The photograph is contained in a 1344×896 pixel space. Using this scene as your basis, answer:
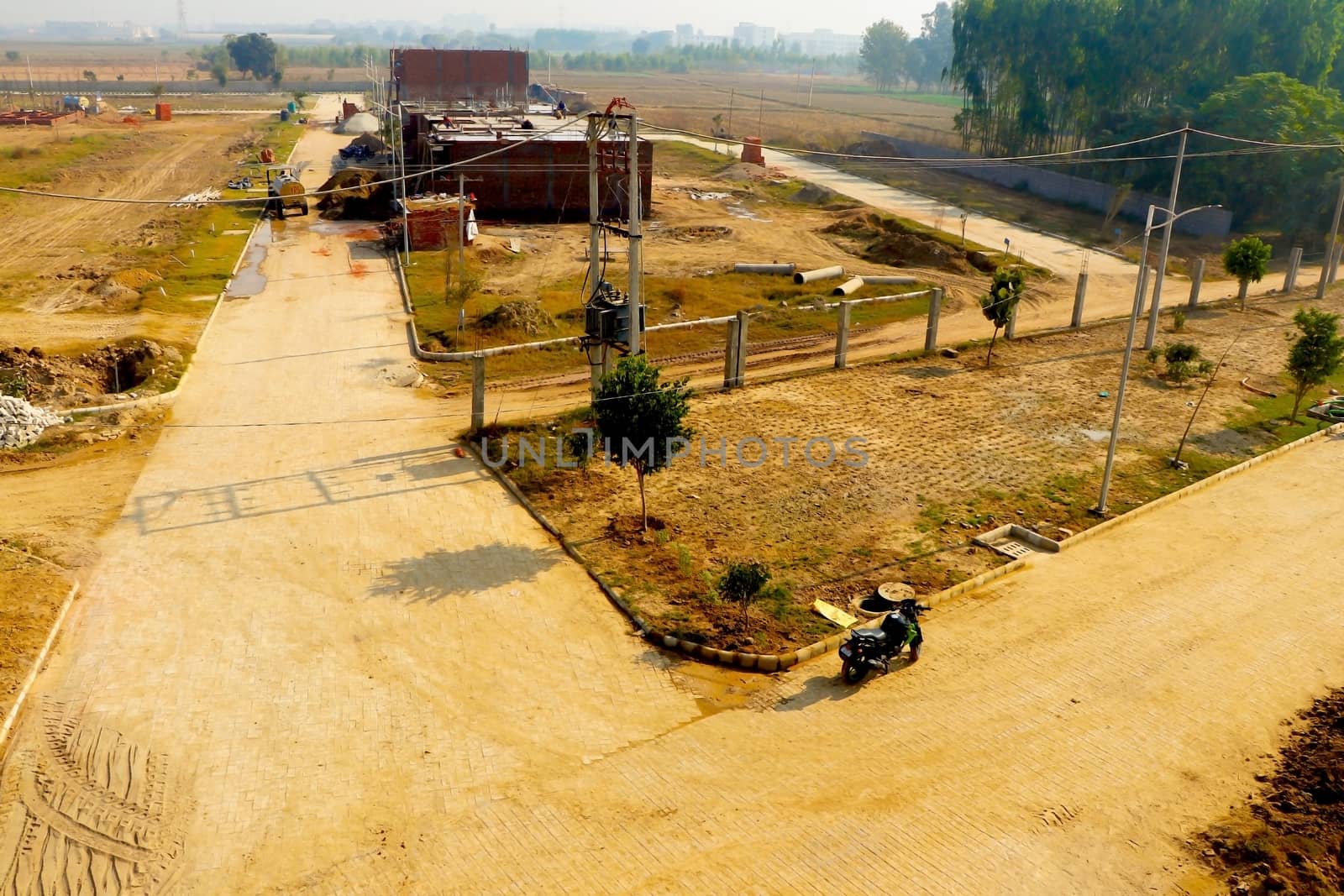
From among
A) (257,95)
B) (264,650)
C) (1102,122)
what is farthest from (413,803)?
(257,95)

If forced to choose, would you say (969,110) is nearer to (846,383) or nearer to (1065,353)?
(1065,353)

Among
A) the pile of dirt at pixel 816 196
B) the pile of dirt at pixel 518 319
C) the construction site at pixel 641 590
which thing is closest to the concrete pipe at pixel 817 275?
the construction site at pixel 641 590

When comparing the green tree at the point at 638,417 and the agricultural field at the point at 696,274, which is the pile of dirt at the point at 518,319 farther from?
the green tree at the point at 638,417

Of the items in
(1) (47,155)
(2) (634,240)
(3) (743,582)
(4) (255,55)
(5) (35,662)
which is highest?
(4) (255,55)

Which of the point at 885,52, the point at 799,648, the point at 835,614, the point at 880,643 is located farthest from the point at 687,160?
the point at 885,52

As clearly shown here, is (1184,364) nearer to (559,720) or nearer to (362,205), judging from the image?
(559,720)

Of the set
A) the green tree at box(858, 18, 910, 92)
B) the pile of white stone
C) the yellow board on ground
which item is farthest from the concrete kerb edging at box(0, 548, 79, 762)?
the green tree at box(858, 18, 910, 92)

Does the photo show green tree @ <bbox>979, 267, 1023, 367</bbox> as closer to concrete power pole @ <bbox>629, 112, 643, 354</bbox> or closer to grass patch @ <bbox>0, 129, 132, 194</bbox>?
concrete power pole @ <bbox>629, 112, 643, 354</bbox>
